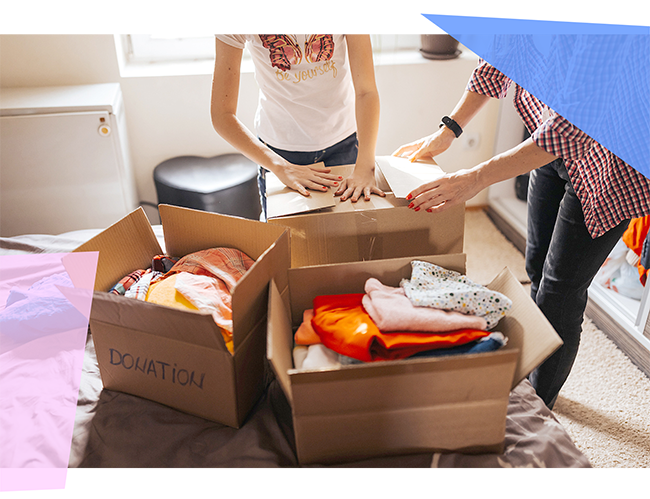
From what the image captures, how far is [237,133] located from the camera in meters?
1.19

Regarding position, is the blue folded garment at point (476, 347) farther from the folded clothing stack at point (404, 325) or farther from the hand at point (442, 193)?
the hand at point (442, 193)

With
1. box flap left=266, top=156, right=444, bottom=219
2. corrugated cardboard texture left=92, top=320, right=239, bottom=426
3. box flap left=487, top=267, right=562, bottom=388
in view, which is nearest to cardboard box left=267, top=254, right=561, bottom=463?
box flap left=487, top=267, right=562, bottom=388

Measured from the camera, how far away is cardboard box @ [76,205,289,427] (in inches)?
25.9

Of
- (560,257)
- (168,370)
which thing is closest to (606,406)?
(560,257)

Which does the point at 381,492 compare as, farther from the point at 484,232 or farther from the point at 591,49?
the point at 484,232

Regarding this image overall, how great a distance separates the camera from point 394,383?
0.57m

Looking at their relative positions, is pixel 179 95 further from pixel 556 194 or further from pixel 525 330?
pixel 525 330

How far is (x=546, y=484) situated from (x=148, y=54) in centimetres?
234

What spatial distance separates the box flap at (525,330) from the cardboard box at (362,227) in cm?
27

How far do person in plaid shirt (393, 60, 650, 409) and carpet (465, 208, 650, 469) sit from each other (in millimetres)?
205

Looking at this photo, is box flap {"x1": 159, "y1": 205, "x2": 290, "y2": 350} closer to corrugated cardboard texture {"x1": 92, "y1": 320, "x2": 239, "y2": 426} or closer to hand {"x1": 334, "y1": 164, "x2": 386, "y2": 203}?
corrugated cardboard texture {"x1": 92, "y1": 320, "x2": 239, "y2": 426}

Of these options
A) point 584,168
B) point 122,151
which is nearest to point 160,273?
point 584,168

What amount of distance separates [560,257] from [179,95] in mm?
1716
